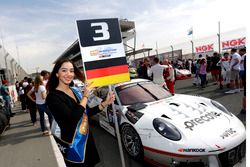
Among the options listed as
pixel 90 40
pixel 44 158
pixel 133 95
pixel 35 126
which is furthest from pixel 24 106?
pixel 90 40

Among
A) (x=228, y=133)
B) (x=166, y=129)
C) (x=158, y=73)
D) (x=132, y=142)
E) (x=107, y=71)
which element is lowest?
(x=132, y=142)

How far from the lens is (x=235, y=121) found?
2.99 metres

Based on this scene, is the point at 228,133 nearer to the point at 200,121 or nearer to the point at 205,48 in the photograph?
the point at 200,121

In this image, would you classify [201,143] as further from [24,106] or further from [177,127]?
[24,106]

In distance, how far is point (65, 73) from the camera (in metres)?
1.92

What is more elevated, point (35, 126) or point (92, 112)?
point (92, 112)

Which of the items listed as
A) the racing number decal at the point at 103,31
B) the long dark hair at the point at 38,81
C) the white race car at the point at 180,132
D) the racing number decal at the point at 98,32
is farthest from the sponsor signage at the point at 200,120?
the long dark hair at the point at 38,81

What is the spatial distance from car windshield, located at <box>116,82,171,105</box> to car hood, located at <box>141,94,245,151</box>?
301 millimetres

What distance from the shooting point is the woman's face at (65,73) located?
191 cm

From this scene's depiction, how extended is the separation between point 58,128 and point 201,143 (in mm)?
1736

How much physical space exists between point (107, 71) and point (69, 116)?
1177 millimetres

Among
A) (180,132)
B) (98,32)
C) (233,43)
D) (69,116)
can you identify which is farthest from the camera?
(233,43)

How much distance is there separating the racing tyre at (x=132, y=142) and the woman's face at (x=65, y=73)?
5.15ft

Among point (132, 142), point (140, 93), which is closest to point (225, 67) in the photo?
point (140, 93)
